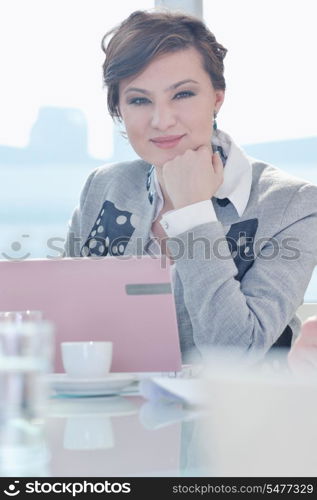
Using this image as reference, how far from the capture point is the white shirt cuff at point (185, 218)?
1836 mm

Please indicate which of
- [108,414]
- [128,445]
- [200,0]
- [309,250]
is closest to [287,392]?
[128,445]

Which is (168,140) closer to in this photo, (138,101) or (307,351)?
(138,101)

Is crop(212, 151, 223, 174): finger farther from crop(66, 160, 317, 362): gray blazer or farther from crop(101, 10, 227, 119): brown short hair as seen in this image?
crop(101, 10, 227, 119): brown short hair

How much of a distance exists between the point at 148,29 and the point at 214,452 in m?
1.87

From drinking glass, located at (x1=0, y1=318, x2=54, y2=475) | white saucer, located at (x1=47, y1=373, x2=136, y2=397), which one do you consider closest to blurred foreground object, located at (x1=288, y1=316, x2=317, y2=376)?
white saucer, located at (x1=47, y1=373, x2=136, y2=397)

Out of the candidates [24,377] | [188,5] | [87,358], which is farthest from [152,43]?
[24,377]

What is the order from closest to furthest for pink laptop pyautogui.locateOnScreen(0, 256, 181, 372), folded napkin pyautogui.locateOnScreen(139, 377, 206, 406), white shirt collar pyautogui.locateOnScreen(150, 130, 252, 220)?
folded napkin pyautogui.locateOnScreen(139, 377, 206, 406) < pink laptop pyautogui.locateOnScreen(0, 256, 181, 372) < white shirt collar pyautogui.locateOnScreen(150, 130, 252, 220)

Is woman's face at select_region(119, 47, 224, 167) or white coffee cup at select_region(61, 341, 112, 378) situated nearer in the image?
white coffee cup at select_region(61, 341, 112, 378)

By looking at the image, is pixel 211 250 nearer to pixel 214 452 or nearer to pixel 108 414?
pixel 108 414

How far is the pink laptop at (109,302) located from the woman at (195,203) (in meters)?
0.50
